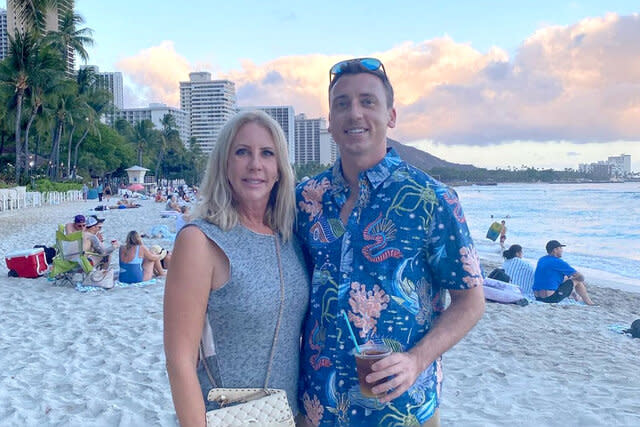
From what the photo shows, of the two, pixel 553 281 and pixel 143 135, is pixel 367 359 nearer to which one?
pixel 553 281

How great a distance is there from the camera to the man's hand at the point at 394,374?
1.45 metres

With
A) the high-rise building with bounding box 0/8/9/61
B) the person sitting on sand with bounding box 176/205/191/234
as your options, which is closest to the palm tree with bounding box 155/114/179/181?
the high-rise building with bounding box 0/8/9/61

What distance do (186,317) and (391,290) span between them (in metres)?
0.60

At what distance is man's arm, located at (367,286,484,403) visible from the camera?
4.79 feet

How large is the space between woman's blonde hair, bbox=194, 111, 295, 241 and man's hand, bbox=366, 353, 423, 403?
0.54 m

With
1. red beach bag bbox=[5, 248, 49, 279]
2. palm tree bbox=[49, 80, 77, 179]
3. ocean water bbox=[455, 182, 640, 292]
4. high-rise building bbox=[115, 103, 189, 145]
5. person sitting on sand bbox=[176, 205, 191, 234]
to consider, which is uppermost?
high-rise building bbox=[115, 103, 189, 145]

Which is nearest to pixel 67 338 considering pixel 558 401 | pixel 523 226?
pixel 558 401

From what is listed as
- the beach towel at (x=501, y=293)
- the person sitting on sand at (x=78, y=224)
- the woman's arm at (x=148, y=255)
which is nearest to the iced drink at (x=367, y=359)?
the beach towel at (x=501, y=293)

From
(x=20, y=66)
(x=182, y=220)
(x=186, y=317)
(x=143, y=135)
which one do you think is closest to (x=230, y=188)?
(x=186, y=317)

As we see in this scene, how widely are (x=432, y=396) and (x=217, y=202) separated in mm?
897

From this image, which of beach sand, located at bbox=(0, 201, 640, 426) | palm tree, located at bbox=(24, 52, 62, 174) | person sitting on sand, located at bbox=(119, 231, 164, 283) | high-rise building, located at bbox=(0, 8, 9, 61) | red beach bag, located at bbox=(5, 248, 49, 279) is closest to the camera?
beach sand, located at bbox=(0, 201, 640, 426)

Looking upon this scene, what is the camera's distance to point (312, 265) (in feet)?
5.90

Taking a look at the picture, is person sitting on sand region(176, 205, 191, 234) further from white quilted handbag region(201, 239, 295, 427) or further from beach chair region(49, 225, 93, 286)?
beach chair region(49, 225, 93, 286)

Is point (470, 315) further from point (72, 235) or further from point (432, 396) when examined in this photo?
point (72, 235)
